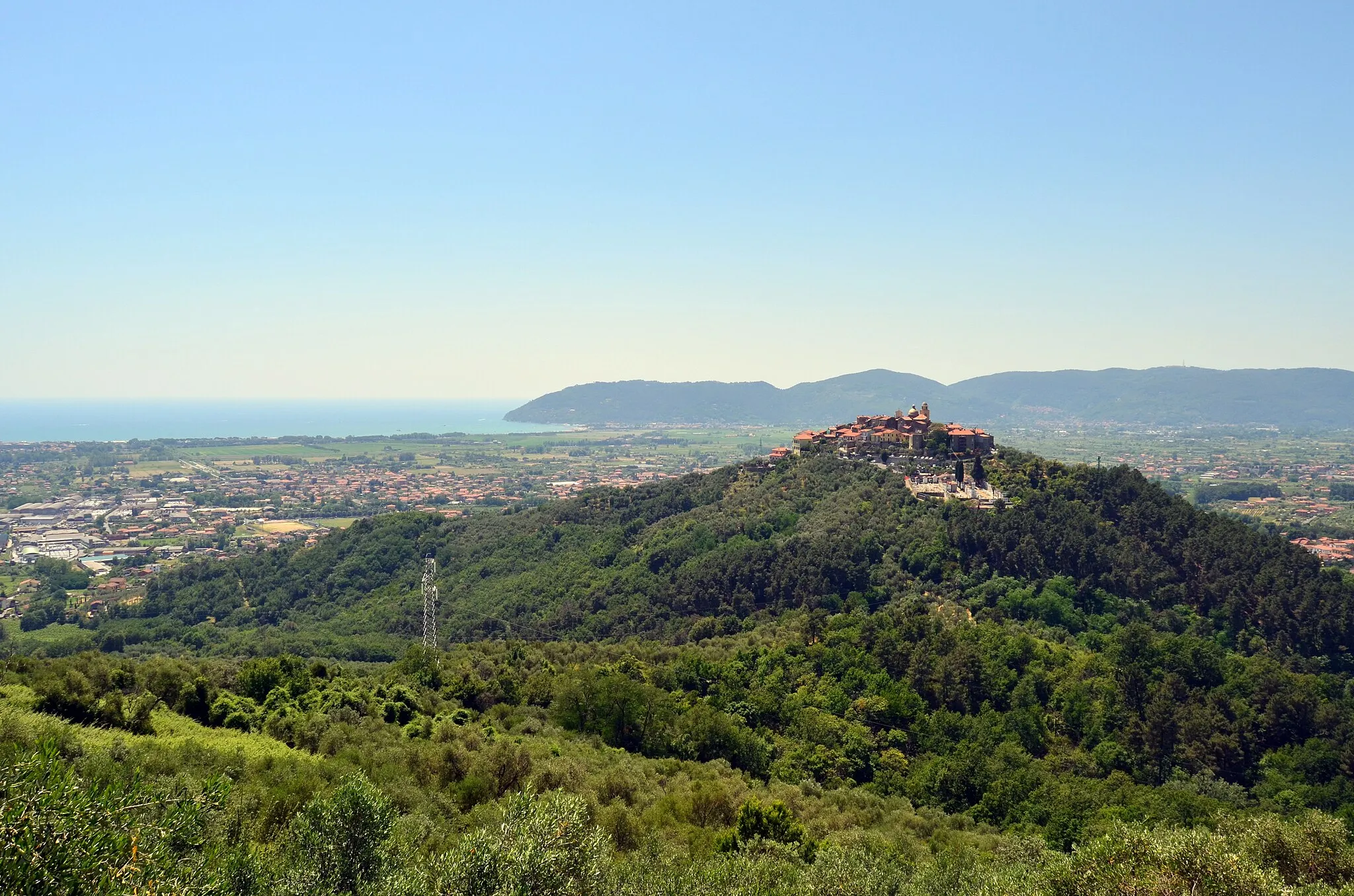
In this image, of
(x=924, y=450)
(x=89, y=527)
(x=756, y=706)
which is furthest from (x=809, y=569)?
Answer: (x=89, y=527)

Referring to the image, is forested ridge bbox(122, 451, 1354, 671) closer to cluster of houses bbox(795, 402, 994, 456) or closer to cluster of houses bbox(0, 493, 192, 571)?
cluster of houses bbox(795, 402, 994, 456)

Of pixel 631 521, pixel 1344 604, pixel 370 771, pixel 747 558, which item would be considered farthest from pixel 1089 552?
pixel 370 771

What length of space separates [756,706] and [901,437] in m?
49.7

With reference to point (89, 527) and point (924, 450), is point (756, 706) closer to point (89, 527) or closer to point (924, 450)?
point (924, 450)

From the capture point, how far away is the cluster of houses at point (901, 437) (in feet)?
257

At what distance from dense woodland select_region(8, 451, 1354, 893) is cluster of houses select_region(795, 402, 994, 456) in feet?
16.3

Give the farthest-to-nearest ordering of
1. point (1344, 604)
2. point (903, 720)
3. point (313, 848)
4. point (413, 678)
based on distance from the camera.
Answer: point (1344, 604)
point (903, 720)
point (413, 678)
point (313, 848)

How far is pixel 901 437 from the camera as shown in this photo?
8231cm

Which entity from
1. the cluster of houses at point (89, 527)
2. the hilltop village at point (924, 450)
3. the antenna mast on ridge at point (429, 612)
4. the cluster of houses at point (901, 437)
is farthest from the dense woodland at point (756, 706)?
the cluster of houses at point (89, 527)

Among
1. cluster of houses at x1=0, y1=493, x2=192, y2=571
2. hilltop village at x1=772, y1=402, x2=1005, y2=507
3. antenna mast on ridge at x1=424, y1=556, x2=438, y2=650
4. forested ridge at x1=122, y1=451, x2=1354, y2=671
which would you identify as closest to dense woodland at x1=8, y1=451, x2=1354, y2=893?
forested ridge at x1=122, y1=451, x2=1354, y2=671

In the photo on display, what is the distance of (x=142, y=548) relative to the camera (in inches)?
3981

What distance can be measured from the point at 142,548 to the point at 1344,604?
123876 millimetres

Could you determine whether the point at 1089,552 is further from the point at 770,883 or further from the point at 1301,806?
the point at 770,883

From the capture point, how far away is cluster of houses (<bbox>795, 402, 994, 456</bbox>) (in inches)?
3083
